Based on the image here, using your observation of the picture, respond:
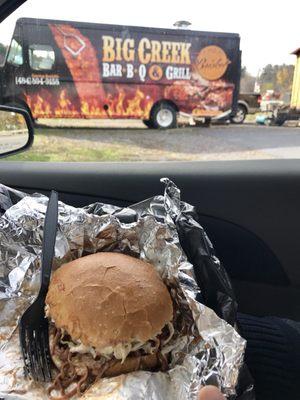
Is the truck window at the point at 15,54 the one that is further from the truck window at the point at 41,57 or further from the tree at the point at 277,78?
the tree at the point at 277,78

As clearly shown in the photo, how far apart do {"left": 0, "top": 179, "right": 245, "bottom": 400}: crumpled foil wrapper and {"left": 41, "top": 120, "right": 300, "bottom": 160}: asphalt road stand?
90 cm

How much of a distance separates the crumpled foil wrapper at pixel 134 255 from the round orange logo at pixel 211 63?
1.28 m

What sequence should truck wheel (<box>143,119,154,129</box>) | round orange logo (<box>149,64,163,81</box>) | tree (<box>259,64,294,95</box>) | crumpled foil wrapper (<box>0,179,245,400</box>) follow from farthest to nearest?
round orange logo (<box>149,64,163,81</box>)
truck wheel (<box>143,119,154,129</box>)
tree (<box>259,64,294,95</box>)
crumpled foil wrapper (<box>0,179,245,400</box>)

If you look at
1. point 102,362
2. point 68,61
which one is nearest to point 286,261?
point 102,362

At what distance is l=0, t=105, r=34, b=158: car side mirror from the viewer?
67.8 inches

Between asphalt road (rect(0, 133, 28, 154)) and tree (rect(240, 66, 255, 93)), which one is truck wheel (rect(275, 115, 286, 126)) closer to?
tree (rect(240, 66, 255, 93))

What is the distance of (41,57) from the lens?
7.24ft

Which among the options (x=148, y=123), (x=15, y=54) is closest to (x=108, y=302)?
(x=15, y=54)

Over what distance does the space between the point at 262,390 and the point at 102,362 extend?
0.55 metres

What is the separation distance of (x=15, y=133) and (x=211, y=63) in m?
1.77

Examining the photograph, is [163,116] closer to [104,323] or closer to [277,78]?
[277,78]

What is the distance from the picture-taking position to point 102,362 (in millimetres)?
1075

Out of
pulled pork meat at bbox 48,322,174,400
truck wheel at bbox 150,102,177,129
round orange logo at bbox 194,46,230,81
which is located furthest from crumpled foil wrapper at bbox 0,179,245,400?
truck wheel at bbox 150,102,177,129

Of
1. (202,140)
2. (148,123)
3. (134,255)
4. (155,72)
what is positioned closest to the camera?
(134,255)
